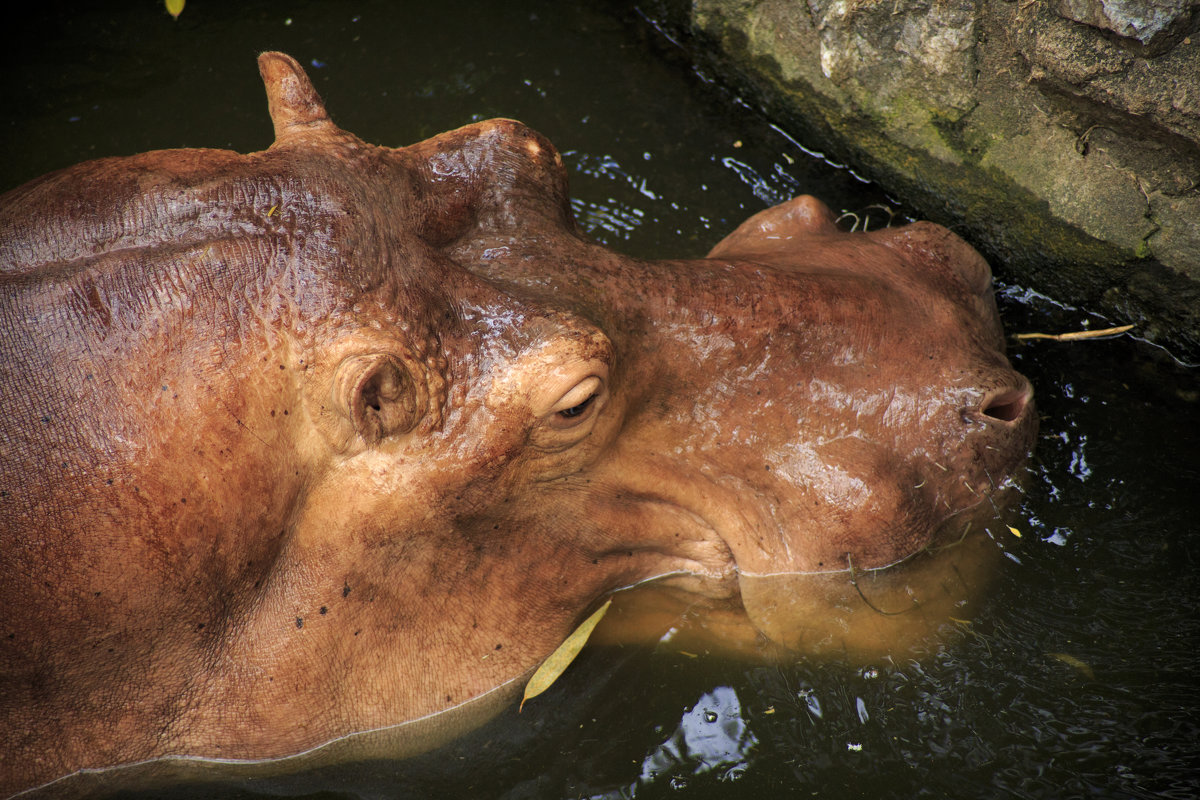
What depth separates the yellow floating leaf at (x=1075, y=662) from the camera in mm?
3498

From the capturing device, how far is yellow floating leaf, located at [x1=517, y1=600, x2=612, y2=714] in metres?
3.40

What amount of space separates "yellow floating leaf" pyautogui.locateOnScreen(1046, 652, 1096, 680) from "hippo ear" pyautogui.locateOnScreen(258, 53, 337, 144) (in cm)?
299

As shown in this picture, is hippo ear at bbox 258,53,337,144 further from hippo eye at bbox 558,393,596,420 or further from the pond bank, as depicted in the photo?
the pond bank

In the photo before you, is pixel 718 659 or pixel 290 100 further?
pixel 718 659

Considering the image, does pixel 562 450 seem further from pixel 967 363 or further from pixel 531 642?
pixel 967 363

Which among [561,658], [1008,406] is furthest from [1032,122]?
[561,658]

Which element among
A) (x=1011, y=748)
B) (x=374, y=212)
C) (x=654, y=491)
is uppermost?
(x=374, y=212)

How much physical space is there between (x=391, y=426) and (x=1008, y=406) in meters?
2.08

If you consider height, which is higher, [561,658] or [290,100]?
[290,100]

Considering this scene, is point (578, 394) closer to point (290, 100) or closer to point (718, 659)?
point (290, 100)

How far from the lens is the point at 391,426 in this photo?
2.56 metres

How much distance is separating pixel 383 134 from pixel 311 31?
3.19 ft

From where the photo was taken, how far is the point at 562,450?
2871 mm

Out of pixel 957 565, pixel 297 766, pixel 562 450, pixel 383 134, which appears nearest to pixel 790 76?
pixel 383 134
